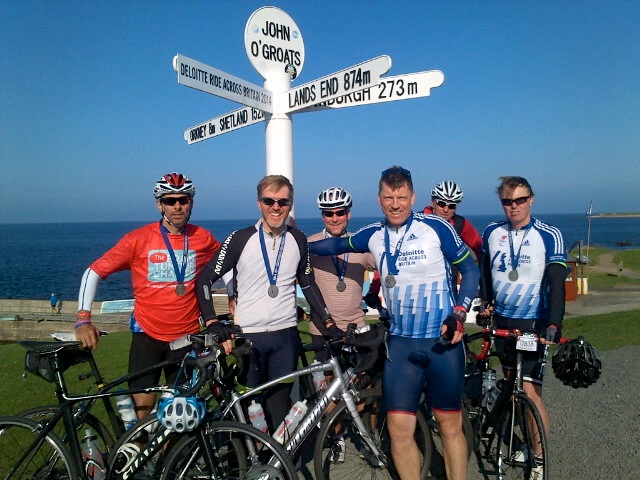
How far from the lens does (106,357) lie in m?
7.57

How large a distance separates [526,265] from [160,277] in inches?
112

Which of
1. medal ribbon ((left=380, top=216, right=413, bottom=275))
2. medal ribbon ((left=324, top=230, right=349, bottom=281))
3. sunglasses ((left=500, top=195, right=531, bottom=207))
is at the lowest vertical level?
medal ribbon ((left=324, top=230, right=349, bottom=281))

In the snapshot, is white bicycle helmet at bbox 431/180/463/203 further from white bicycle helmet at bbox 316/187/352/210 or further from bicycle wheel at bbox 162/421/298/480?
bicycle wheel at bbox 162/421/298/480

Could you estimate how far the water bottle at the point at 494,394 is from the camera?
376cm

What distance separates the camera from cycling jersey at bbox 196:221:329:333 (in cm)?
350

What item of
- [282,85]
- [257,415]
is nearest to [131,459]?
[257,415]

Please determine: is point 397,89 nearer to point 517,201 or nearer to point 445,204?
point 445,204

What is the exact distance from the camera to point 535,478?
138 inches

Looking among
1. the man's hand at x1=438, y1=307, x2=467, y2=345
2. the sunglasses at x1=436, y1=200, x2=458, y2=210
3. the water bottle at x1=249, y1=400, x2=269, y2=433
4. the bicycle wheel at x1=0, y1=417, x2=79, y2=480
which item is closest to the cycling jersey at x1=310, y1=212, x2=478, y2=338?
the man's hand at x1=438, y1=307, x2=467, y2=345

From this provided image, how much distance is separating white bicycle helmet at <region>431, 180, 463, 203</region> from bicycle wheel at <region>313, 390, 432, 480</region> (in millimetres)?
2229

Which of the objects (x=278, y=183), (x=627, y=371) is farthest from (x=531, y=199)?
(x=627, y=371)

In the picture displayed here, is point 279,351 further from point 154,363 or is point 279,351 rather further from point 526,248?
point 526,248

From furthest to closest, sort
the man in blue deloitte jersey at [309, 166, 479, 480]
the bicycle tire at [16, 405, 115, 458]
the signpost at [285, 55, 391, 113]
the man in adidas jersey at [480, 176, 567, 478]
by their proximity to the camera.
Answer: the signpost at [285, 55, 391, 113]
the man in adidas jersey at [480, 176, 567, 478]
the man in blue deloitte jersey at [309, 166, 479, 480]
the bicycle tire at [16, 405, 115, 458]

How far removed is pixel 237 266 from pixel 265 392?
0.97m
